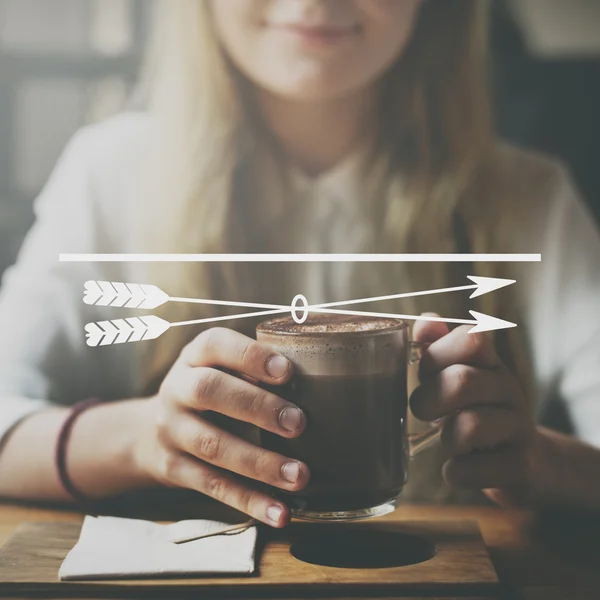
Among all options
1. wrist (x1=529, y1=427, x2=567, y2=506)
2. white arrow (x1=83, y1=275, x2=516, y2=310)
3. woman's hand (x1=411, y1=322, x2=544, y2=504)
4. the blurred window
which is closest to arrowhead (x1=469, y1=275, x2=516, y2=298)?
white arrow (x1=83, y1=275, x2=516, y2=310)

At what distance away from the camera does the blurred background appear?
1.10m

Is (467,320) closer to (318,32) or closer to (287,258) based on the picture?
(287,258)

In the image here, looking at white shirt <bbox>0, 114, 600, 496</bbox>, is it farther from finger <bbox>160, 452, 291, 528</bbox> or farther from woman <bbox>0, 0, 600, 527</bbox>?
finger <bbox>160, 452, 291, 528</bbox>

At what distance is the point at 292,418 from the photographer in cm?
85

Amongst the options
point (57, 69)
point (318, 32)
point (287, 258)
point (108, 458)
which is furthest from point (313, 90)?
point (108, 458)

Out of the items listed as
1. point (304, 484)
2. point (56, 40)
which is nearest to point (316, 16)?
point (56, 40)

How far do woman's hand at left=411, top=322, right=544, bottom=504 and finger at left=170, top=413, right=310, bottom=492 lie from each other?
0.64 ft

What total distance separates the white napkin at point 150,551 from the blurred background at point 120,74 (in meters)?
0.53

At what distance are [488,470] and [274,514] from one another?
1.01ft

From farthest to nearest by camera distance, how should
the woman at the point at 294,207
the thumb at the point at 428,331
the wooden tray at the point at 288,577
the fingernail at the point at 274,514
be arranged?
the woman at the point at 294,207 < the thumb at the point at 428,331 < the fingernail at the point at 274,514 < the wooden tray at the point at 288,577

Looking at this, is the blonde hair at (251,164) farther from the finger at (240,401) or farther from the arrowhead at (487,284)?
the finger at (240,401)

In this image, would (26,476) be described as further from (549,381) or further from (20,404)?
(549,381)

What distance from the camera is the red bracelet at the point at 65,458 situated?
3.50 ft
